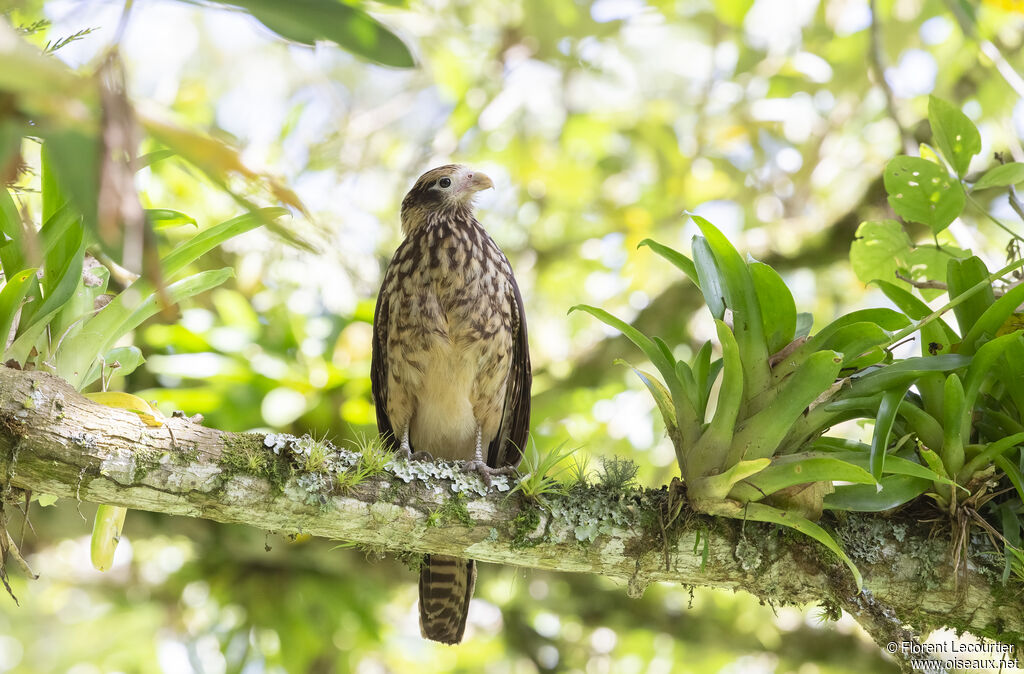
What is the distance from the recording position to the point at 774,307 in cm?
224

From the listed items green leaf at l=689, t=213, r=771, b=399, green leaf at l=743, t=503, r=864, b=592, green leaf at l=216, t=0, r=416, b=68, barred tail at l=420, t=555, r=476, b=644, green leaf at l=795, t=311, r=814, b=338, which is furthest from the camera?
barred tail at l=420, t=555, r=476, b=644

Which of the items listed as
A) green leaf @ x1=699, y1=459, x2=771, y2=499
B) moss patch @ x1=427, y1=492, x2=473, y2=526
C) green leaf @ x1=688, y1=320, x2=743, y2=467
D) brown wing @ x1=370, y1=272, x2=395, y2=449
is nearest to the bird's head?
brown wing @ x1=370, y1=272, x2=395, y2=449

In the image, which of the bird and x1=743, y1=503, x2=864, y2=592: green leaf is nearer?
x1=743, y1=503, x2=864, y2=592: green leaf

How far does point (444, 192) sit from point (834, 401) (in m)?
2.21

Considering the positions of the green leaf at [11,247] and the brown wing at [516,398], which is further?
the brown wing at [516,398]

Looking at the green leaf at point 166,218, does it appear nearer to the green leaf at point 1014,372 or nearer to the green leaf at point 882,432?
the green leaf at point 882,432

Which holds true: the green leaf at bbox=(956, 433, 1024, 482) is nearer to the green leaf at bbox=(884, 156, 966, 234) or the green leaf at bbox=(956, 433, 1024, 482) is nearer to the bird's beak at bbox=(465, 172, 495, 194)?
the green leaf at bbox=(884, 156, 966, 234)

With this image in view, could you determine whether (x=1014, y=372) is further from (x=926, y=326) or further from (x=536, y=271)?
(x=536, y=271)

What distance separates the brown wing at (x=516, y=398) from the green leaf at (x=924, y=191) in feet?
5.14

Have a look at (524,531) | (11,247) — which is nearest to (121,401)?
(11,247)

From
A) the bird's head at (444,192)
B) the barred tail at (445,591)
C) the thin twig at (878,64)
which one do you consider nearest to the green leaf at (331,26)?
the barred tail at (445,591)

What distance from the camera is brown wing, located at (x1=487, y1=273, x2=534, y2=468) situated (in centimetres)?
354

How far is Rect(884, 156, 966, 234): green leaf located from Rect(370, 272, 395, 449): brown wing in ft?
6.65

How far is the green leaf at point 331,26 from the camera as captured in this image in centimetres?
102
